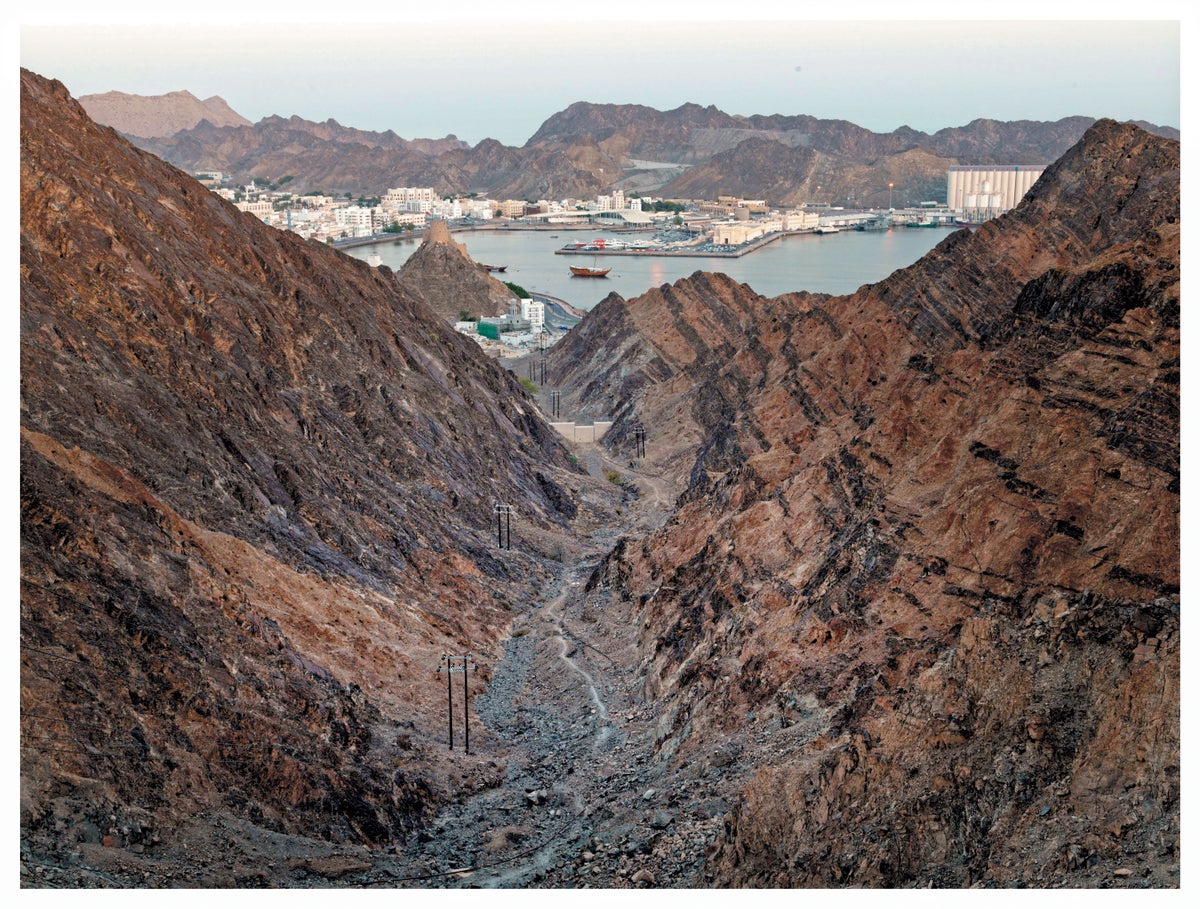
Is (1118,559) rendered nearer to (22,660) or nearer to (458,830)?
(458,830)

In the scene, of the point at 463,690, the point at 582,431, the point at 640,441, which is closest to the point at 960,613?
the point at 463,690

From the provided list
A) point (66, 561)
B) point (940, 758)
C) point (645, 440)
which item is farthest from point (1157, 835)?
point (645, 440)

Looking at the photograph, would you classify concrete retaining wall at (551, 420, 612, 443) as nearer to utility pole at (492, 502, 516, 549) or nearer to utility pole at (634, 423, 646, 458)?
utility pole at (634, 423, 646, 458)

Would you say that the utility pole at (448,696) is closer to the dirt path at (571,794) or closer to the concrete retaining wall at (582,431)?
the dirt path at (571,794)

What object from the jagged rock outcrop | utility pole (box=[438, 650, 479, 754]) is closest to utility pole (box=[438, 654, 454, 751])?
utility pole (box=[438, 650, 479, 754])

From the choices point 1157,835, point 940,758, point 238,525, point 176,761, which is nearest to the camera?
point 1157,835

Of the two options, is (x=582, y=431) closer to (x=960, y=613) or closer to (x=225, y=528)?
(x=225, y=528)
